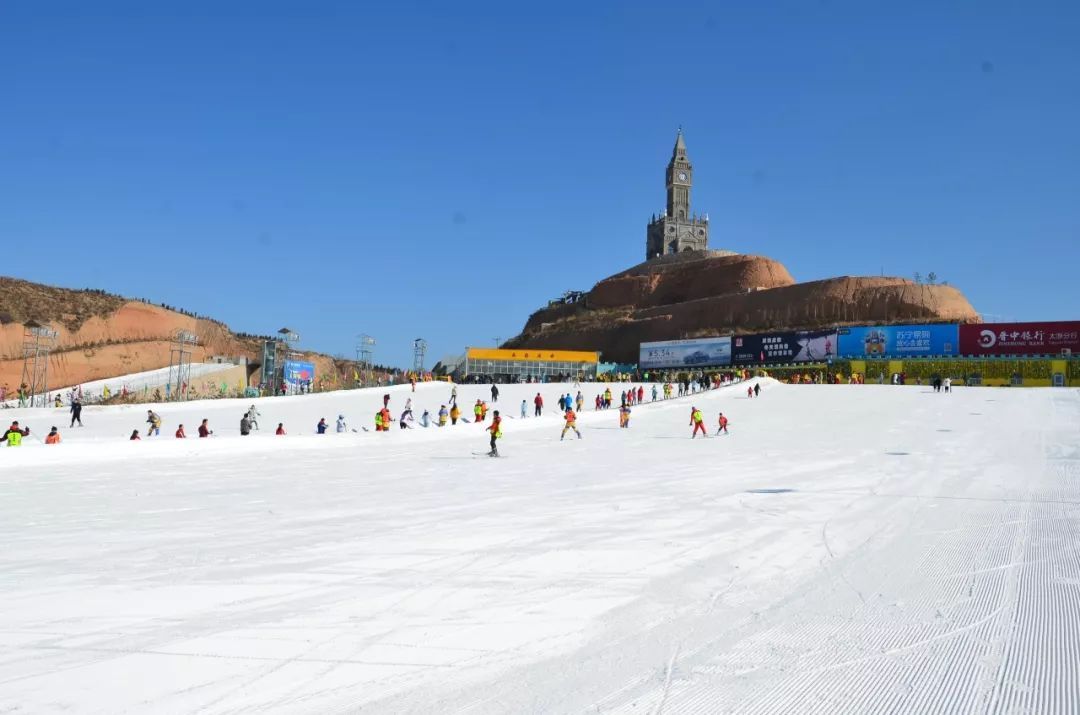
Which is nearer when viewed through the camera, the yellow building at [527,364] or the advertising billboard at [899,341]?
the advertising billboard at [899,341]

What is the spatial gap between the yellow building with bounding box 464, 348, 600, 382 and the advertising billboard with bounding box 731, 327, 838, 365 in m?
10.9

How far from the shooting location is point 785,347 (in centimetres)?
5325

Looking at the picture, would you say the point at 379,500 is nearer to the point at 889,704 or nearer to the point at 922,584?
the point at 922,584

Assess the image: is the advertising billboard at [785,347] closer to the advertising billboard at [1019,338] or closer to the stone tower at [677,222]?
the advertising billboard at [1019,338]

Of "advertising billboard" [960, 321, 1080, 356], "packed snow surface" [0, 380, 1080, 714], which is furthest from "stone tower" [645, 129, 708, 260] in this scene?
"packed snow surface" [0, 380, 1080, 714]

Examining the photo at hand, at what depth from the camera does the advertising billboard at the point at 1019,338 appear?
42938 millimetres

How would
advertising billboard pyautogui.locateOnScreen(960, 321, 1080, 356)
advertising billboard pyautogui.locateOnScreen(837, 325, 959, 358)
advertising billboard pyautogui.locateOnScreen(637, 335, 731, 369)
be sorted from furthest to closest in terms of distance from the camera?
advertising billboard pyautogui.locateOnScreen(637, 335, 731, 369) < advertising billboard pyautogui.locateOnScreen(837, 325, 959, 358) < advertising billboard pyautogui.locateOnScreen(960, 321, 1080, 356)

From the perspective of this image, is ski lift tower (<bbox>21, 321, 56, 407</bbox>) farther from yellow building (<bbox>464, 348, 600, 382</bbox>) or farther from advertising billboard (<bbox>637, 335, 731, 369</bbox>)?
advertising billboard (<bbox>637, 335, 731, 369</bbox>)

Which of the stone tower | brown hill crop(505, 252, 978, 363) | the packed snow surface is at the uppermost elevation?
the stone tower

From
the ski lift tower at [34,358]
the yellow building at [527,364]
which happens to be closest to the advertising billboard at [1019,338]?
the yellow building at [527,364]

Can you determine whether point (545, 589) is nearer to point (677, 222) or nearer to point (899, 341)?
point (899, 341)

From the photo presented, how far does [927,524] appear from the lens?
8.75 metres

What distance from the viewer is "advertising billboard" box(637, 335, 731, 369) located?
5678 cm

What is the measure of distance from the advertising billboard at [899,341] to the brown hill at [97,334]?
38007 mm
